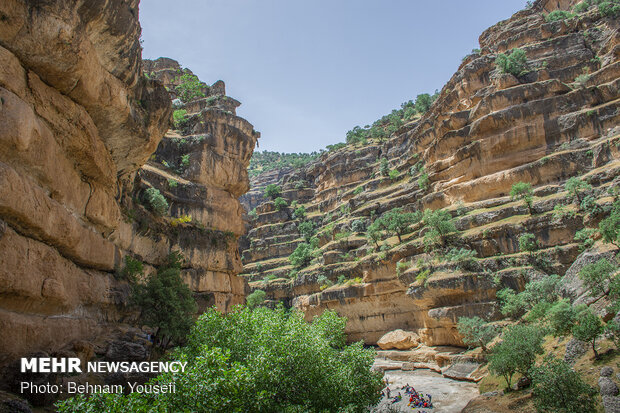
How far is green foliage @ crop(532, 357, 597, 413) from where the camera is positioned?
16672 millimetres

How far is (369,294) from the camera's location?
169 feet

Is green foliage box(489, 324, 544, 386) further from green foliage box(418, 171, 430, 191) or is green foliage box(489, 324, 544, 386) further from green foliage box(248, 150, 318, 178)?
green foliage box(248, 150, 318, 178)

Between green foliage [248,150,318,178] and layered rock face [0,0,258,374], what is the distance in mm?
111988

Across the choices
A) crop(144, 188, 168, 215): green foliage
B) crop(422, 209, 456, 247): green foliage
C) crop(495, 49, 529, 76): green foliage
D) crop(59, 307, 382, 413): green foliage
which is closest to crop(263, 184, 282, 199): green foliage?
crop(422, 209, 456, 247): green foliage

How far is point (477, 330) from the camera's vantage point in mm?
33969

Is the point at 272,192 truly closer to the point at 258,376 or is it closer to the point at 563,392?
the point at 563,392

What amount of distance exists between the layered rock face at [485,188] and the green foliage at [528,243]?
0.73 m

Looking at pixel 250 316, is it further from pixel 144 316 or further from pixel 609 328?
pixel 609 328

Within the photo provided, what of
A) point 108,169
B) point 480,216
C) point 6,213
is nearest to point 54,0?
point 6,213

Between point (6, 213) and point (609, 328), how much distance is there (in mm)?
27207

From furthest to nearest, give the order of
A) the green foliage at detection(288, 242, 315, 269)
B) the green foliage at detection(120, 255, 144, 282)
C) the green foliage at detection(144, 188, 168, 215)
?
the green foliage at detection(288, 242, 315, 269) → the green foliage at detection(144, 188, 168, 215) → the green foliage at detection(120, 255, 144, 282)

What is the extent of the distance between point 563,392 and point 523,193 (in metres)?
30.5

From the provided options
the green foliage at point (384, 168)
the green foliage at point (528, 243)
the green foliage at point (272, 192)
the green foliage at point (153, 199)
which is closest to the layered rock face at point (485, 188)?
the green foliage at point (528, 243)

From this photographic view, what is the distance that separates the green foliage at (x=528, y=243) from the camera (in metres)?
37.9
